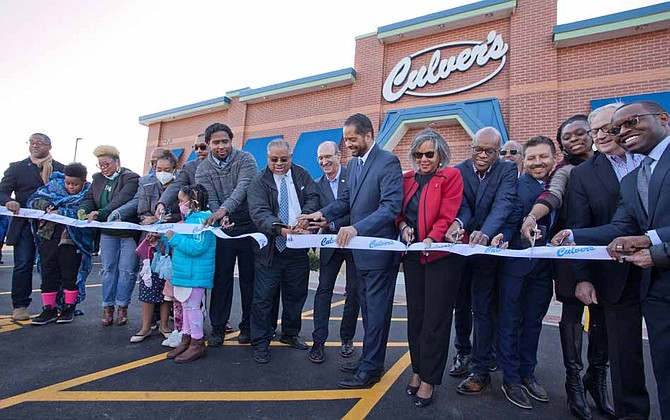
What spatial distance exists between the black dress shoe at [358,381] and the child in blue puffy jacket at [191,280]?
4.84 feet

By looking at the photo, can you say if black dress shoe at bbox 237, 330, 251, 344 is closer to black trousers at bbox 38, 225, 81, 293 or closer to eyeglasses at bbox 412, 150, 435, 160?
black trousers at bbox 38, 225, 81, 293

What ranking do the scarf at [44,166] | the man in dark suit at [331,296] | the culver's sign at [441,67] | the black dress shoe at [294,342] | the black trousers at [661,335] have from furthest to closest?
1. the culver's sign at [441,67]
2. the scarf at [44,166]
3. the black dress shoe at [294,342]
4. the man in dark suit at [331,296]
5. the black trousers at [661,335]

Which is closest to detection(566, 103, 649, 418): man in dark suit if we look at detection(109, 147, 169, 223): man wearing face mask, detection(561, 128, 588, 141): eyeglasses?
detection(561, 128, 588, 141): eyeglasses

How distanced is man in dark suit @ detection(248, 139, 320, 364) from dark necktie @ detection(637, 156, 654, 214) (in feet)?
8.70

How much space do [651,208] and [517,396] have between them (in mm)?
1708

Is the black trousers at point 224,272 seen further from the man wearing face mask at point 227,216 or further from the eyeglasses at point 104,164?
the eyeglasses at point 104,164

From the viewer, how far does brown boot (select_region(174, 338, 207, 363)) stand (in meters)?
3.28

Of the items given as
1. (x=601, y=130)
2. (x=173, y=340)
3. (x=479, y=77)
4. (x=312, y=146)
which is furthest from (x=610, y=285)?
(x=312, y=146)

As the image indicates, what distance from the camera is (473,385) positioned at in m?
2.90

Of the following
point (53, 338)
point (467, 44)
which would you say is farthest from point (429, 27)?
point (53, 338)

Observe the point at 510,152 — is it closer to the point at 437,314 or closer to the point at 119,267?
the point at 437,314

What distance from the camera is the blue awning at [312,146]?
1140 cm

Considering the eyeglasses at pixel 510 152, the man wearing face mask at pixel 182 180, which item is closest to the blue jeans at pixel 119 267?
the man wearing face mask at pixel 182 180

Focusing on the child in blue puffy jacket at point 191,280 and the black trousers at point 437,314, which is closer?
the black trousers at point 437,314
